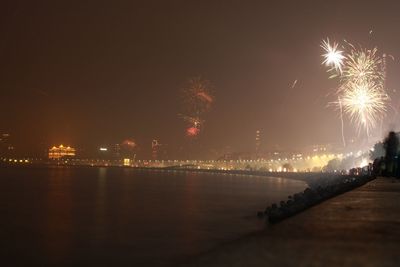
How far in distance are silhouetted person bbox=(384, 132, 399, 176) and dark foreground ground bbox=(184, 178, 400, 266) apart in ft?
66.8

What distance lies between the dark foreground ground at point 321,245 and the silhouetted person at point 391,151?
66.8 ft

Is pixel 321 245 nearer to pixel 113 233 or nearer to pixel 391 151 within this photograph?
pixel 113 233

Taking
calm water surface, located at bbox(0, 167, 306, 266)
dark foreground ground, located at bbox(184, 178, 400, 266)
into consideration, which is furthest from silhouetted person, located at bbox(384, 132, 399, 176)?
dark foreground ground, located at bbox(184, 178, 400, 266)

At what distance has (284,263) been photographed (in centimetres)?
898

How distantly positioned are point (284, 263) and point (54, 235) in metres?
20.0

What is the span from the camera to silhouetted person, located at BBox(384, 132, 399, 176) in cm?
3397

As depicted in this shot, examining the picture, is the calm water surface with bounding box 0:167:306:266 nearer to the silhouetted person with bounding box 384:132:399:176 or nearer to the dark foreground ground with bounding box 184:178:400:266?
the dark foreground ground with bounding box 184:178:400:266

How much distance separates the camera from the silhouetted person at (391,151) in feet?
111

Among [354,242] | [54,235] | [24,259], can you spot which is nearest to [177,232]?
[54,235]

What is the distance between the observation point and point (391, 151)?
35.3 meters

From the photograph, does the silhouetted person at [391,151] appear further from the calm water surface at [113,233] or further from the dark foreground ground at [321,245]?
the dark foreground ground at [321,245]

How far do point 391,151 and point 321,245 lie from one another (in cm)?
2690

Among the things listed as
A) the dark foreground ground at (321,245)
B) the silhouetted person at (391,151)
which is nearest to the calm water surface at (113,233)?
the dark foreground ground at (321,245)

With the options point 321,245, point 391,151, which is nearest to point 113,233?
point 391,151
